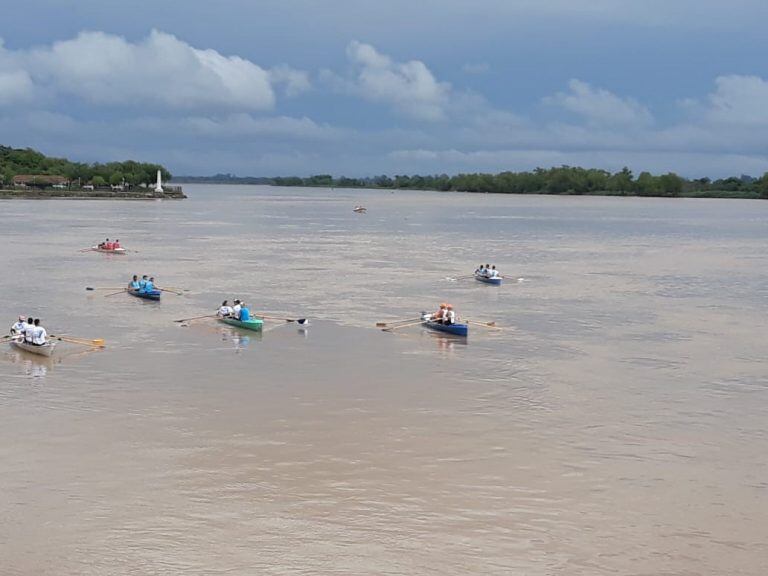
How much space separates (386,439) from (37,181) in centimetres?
16602

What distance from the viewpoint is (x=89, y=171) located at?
178m

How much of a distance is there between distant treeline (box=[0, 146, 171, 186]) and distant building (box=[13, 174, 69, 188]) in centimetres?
167

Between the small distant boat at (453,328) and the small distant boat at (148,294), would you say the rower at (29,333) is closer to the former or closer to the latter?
the small distant boat at (148,294)

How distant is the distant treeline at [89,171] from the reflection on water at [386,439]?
140441mm

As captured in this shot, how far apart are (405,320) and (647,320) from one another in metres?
8.69

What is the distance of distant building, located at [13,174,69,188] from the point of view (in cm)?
16925

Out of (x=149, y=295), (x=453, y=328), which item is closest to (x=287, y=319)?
(x=453, y=328)

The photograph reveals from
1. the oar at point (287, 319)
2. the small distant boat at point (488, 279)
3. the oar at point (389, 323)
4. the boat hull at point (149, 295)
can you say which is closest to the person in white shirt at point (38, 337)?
the oar at point (287, 319)

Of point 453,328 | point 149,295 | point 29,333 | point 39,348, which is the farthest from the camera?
point 149,295

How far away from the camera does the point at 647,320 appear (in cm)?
3288

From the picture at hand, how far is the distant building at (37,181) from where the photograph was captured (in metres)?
169

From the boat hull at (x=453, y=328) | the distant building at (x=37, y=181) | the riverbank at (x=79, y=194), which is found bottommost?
the boat hull at (x=453, y=328)

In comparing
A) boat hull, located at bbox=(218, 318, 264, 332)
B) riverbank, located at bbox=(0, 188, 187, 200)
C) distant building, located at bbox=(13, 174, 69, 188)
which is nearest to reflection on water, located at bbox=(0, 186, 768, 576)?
boat hull, located at bbox=(218, 318, 264, 332)

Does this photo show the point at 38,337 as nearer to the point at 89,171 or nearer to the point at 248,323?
the point at 248,323
